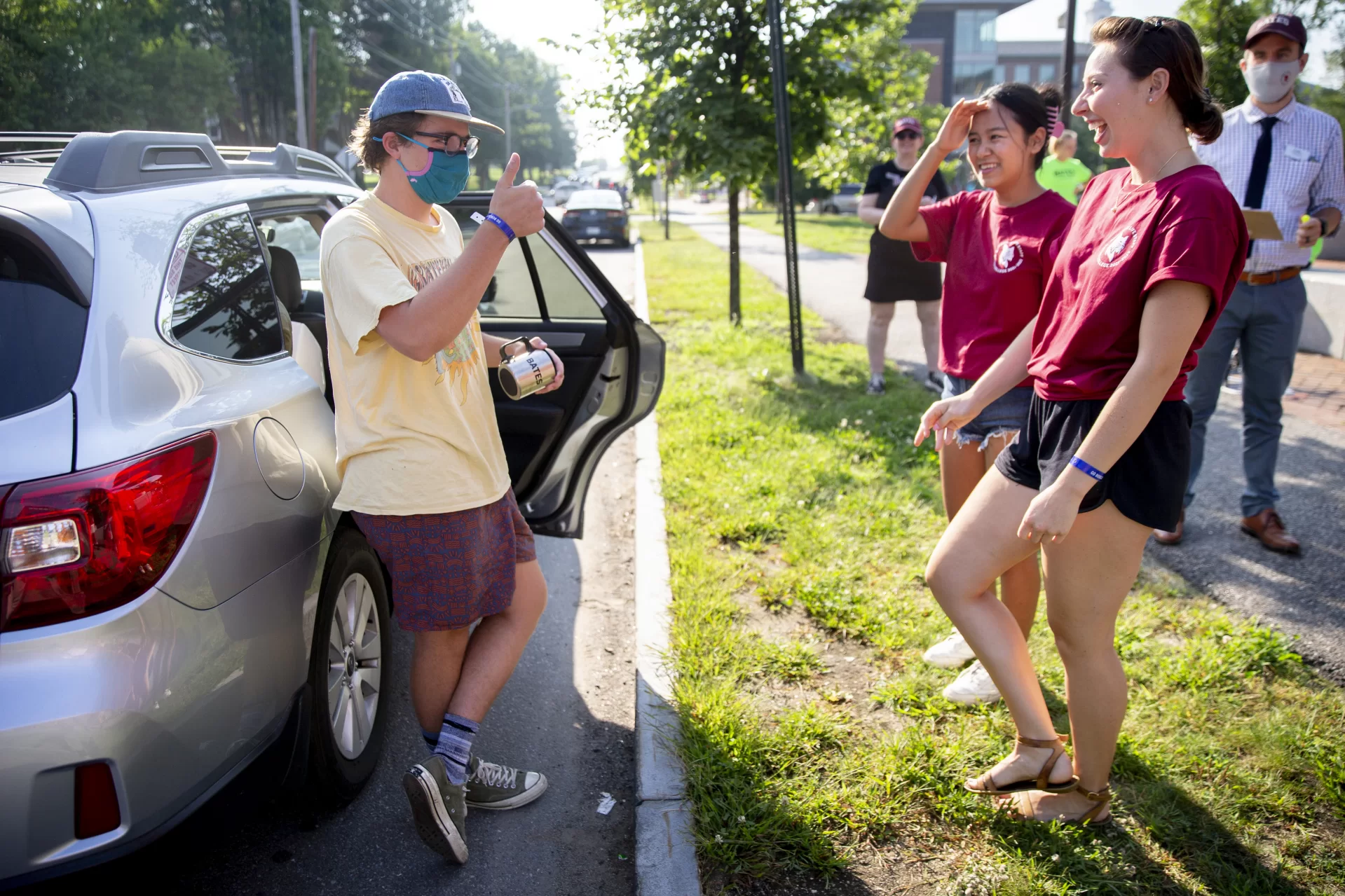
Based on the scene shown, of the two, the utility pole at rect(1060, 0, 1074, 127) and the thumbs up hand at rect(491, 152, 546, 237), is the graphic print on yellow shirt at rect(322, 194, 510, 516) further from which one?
the utility pole at rect(1060, 0, 1074, 127)

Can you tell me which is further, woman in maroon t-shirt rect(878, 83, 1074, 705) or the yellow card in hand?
the yellow card in hand

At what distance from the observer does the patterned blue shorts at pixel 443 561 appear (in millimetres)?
2355

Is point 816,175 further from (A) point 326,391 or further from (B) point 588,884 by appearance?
(B) point 588,884

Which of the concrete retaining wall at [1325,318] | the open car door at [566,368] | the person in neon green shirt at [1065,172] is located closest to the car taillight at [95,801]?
the open car door at [566,368]

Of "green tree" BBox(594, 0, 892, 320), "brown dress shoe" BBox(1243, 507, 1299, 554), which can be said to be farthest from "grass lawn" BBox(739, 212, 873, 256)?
"brown dress shoe" BBox(1243, 507, 1299, 554)

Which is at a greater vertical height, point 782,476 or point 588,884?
point 782,476

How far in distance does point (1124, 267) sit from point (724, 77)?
7232mm

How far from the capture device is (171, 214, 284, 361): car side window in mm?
2336

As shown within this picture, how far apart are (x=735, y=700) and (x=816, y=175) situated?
24.9ft

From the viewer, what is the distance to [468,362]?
8.11 ft

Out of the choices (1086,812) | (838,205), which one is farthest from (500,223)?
(838,205)

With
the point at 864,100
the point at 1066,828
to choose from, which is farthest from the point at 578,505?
the point at 864,100

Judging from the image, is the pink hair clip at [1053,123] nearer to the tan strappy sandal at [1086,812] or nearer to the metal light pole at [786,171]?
the tan strappy sandal at [1086,812]

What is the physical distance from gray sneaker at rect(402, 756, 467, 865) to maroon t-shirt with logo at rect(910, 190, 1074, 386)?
1.97 metres
